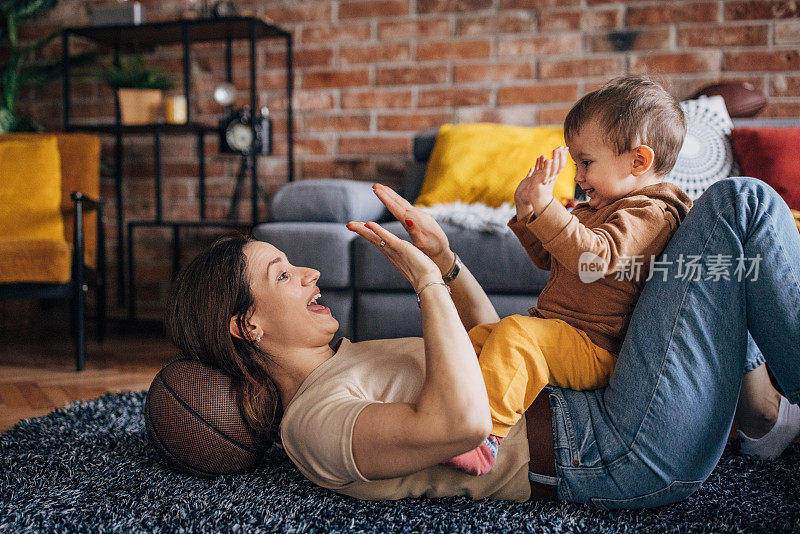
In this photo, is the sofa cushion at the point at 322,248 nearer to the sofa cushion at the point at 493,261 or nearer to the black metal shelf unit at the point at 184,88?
the sofa cushion at the point at 493,261

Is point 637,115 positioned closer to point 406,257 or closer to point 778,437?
point 406,257

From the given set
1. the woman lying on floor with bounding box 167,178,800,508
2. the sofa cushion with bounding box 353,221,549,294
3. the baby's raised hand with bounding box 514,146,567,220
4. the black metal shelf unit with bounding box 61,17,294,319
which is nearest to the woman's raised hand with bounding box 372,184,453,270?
the woman lying on floor with bounding box 167,178,800,508

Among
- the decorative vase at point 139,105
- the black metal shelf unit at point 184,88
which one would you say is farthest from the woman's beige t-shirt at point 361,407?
the decorative vase at point 139,105

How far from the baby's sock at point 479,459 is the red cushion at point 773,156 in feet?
4.86

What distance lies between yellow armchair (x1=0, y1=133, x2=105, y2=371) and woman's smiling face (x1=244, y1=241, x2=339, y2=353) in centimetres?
143

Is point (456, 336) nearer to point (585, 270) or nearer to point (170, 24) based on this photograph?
point (585, 270)

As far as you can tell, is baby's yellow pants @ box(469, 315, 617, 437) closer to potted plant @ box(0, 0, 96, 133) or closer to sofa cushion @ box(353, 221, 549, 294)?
sofa cushion @ box(353, 221, 549, 294)

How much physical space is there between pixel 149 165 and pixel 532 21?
2.04 metres

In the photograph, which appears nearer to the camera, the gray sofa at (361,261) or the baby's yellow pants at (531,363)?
the baby's yellow pants at (531,363)

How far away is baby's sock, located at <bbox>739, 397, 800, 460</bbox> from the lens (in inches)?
50.7

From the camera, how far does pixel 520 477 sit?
1.04 metres

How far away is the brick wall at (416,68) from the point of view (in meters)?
2.66

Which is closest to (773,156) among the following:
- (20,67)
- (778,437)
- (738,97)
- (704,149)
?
(704,149)

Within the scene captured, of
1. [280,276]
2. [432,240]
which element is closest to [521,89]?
[432,240]
